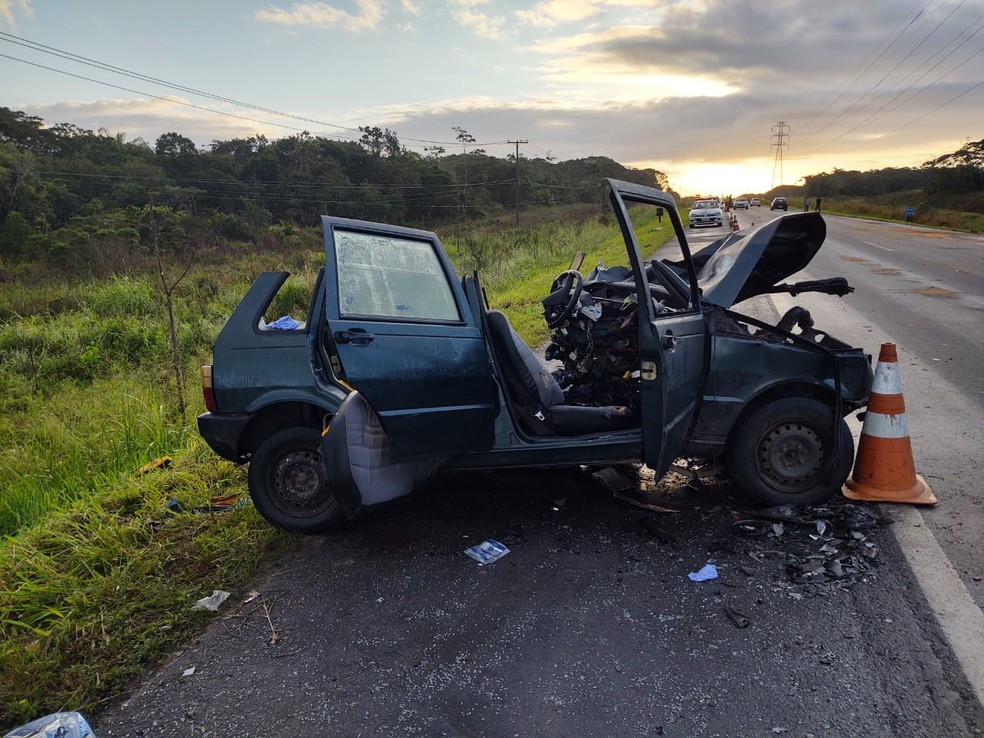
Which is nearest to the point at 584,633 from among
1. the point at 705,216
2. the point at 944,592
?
the point at 944,592

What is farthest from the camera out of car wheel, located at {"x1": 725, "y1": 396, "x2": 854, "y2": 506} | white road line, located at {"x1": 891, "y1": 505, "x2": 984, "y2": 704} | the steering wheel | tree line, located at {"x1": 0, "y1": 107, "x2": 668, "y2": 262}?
tree line, located at {"x1": 0, "y1": 107, "x2": 668, "y2": 262}

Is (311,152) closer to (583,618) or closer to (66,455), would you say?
(66,455)

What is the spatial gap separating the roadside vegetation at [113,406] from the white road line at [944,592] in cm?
266

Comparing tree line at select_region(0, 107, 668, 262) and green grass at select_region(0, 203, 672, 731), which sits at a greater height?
tree line at select_region(0, 107, 668, 262)

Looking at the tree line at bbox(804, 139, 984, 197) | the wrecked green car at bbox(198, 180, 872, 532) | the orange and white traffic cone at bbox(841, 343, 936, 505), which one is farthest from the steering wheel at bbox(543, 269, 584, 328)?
the tree line at bbox(804, 139, 984, 197)

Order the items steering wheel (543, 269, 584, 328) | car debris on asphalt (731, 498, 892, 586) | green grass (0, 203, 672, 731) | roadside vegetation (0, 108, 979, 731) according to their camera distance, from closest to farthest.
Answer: green grass (0, 203, 672, 731) → roadside vegetation (0, 108, 979, 731) → car debris on asphalt (731, 498, 892, 586) → steering wheel (543, 269, 584, 328)

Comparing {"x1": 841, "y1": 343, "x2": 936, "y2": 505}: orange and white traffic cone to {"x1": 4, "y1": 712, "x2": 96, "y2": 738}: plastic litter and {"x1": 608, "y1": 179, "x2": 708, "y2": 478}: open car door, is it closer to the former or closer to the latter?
{"x1": 608, "y1": 179, "x2": 708, "y2": 478}: open car door

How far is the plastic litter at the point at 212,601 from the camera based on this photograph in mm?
3215

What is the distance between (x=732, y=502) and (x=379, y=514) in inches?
87.5

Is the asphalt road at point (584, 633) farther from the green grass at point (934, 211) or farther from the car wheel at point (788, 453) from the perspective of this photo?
the green grass at point (934, 211)

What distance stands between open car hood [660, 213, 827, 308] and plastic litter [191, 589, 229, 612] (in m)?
3.12

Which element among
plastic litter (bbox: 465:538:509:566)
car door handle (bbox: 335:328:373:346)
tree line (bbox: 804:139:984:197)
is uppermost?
tree line (bbox: 804:139:984:197)

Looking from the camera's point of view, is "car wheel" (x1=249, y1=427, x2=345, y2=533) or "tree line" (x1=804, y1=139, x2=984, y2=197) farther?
"tree line" (x1=804, y1=139, x2=984, y2=197)

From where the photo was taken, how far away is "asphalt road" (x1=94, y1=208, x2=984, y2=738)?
2.40 metres
